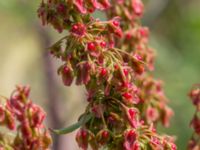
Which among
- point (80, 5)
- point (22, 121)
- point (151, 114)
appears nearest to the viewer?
point (80, 5)

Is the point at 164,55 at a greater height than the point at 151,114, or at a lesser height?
greater

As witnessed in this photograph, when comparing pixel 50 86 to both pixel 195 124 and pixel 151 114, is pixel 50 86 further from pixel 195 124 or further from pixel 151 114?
pixel 195 124

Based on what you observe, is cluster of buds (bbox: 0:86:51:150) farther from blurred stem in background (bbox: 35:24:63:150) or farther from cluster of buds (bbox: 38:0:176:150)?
blurred stem in background (bbox: 35:24:63:150)

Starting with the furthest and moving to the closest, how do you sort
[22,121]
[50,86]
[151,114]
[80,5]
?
[50,86]
[151,114]
[22,121]
[80,5]

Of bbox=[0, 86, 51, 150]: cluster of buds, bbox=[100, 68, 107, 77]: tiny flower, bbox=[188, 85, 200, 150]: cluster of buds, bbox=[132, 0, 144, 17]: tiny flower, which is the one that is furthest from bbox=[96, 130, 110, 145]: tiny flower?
bbox=[132, 0, 144, 17]: tiny flower

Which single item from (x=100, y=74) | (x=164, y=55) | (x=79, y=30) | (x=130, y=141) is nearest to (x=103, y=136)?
(x=130, y=141)

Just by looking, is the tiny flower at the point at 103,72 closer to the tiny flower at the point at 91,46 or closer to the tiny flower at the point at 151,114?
the tiny flower at the point at 91,46

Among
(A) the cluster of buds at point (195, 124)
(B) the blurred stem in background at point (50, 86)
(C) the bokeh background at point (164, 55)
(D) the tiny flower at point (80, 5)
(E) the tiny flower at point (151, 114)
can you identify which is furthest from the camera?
(C) the bokeh background at point (164, 55)

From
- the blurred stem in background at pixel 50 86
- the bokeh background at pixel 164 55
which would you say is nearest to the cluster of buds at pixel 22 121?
the blurred stem in background at pixel 50 86

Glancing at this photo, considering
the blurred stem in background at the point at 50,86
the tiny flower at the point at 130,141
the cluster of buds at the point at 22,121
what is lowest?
the tiny flower at the point at 130,141
